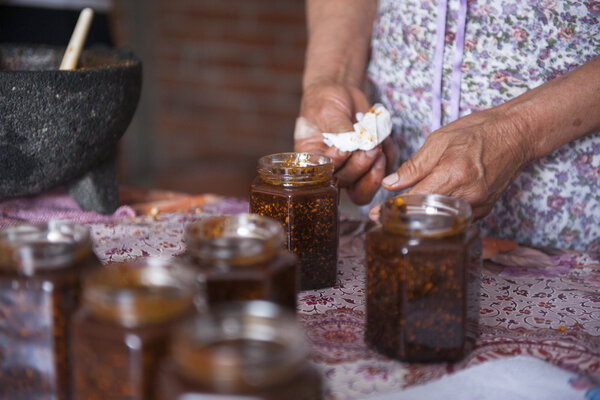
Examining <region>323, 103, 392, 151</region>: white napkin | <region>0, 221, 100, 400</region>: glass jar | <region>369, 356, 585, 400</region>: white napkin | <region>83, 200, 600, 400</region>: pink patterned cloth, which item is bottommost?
<region>83, 200, 600, 400</region>: pink patterned cloth

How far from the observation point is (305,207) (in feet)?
2.78

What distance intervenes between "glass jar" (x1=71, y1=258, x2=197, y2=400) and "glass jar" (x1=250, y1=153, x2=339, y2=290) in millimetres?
322

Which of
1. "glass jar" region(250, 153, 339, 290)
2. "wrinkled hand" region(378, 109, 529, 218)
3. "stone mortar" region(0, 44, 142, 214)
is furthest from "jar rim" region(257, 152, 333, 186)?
"stone mortar" region(0, 44, 142, 214)

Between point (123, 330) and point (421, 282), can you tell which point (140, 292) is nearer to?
point (123, 330)

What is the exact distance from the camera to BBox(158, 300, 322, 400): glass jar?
43cm

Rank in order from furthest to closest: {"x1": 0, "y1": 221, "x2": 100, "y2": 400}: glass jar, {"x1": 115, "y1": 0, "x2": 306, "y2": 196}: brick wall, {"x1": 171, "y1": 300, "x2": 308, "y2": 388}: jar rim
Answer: {"x1": 115, "y1": 0, "x2": 306, "y2": 196}: brick wall
{"x1": 0, "y1": 221, "x2": 100, "y2": 400}: glass jar
{"x1": 171, "y1": 300, "x2": 308, "y2": 388}: jar rim

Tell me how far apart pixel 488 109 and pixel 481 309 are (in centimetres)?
33

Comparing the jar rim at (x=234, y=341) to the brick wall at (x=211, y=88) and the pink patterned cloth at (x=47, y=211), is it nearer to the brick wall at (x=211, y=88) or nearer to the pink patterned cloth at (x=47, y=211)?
the pink patterned cloth at (x=47, y=211)

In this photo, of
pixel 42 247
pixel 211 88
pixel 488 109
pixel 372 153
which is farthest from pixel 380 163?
pixel 211 88

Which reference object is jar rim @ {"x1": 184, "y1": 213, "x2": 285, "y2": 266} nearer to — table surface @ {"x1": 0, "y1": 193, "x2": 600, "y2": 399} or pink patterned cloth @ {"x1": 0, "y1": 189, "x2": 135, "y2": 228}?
table surface @ {"x1": 0, "y1": 193, "x2": 600, "y2": 399}

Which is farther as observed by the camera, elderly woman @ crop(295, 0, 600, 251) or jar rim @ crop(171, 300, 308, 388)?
elderly woman @ crop(295, 0, 600, 251)

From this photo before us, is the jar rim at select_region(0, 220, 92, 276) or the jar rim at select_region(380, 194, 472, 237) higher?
the jar rim at select_region(380, 194, 472, 237)

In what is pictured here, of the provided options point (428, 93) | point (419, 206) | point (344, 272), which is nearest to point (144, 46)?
point (428, 93)

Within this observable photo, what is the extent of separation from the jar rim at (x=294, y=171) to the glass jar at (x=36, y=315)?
0.32 metres
